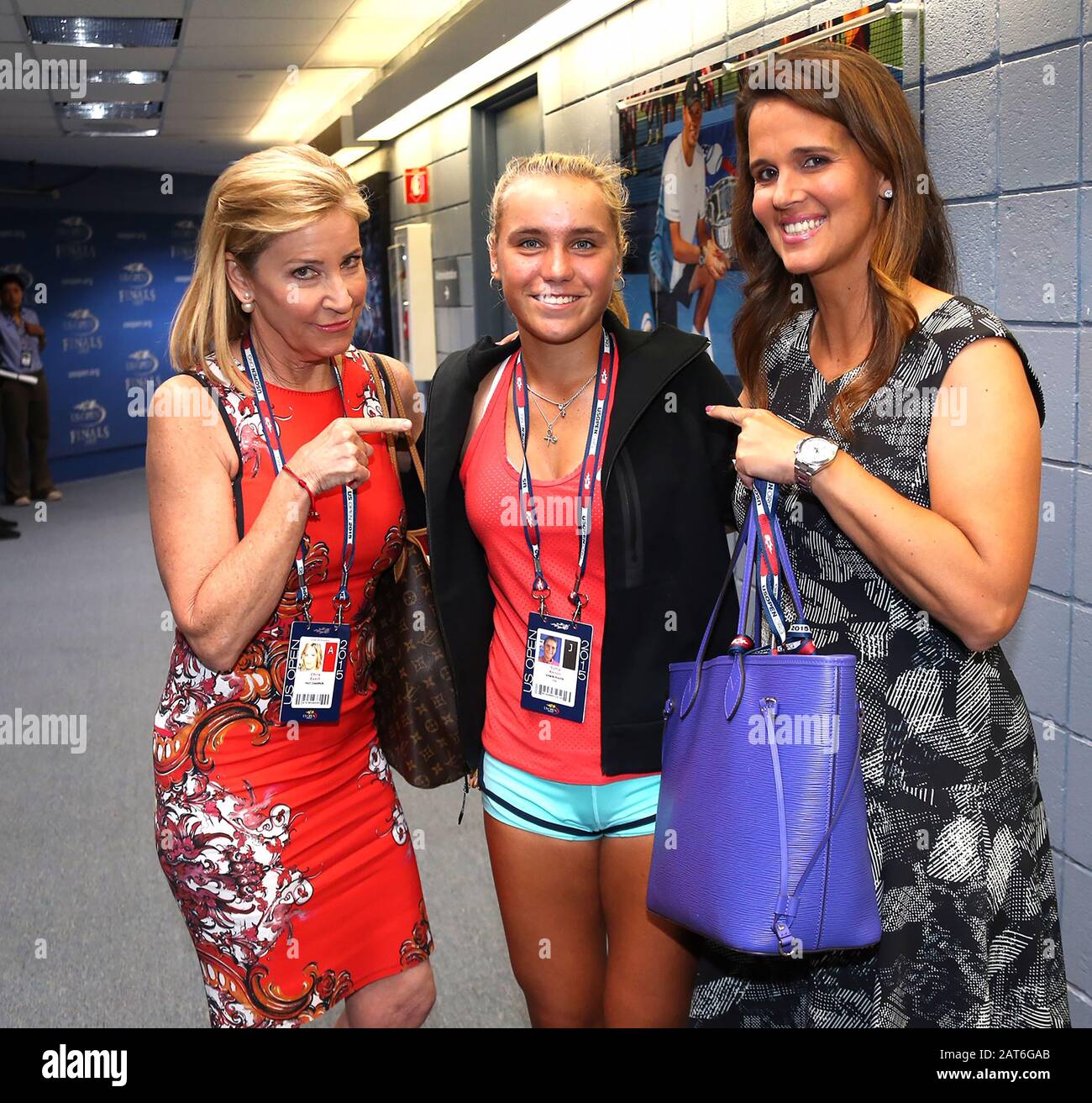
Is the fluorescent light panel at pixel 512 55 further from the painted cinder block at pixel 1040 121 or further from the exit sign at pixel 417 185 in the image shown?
the painted cinder block at pixel 1040 121

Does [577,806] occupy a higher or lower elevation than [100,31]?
lower

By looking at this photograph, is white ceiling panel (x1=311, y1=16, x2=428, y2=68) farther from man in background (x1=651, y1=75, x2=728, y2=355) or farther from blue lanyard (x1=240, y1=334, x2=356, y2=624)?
blue lanyard (x1=240, y1=334, x2=356, y2=624)

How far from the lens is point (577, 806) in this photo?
1713 millimetres

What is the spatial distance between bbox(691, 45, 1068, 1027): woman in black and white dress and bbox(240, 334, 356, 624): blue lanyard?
23.1 inches

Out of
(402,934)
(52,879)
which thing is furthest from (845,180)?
(52,879)

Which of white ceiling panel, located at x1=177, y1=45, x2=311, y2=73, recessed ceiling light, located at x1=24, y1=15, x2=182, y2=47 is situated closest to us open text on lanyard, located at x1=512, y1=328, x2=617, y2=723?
recessed ceiling light, located at x1=24, y1=15, x2=182, y2=47

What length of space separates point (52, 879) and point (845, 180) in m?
3.09

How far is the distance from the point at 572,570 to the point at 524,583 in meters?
0.09

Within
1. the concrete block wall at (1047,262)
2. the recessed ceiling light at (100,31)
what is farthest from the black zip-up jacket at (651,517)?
the recessed ceiling light at (100,31)

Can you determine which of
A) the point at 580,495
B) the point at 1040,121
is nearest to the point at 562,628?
the point at 580,495

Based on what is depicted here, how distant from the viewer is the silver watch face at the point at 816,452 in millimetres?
1383

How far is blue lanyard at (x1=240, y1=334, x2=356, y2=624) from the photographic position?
1.70 meters

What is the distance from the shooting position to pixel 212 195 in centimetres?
171

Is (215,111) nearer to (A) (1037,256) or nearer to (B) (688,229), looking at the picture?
(B) (688,229)
